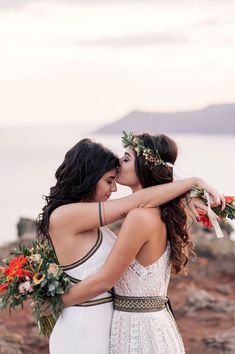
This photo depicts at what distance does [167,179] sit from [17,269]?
3.13 feet

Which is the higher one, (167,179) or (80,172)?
(80,172)

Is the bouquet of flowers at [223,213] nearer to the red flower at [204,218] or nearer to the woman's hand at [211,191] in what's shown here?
the red flower at [204,218]

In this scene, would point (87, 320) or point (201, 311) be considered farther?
point (201, 311)

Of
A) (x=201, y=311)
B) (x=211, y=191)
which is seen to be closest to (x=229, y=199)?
(x=211, y=191)

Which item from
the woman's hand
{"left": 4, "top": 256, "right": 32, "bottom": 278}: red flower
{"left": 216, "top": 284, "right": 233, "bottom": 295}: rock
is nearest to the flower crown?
the woman's hand

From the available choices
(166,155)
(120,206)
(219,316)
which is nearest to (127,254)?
(120,206)

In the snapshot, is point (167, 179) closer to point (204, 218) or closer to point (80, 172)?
point (204, 218)

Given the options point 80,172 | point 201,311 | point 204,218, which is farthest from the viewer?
point 201,311

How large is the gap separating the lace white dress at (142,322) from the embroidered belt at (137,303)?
0.02 m

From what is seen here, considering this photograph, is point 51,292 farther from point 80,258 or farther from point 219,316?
point 219,316

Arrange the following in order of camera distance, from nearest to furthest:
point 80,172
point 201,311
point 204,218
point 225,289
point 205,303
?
point 80,172
point 204,218
point 201,311
point 205,303
point 225,289

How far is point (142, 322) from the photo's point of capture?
5363 millimetres

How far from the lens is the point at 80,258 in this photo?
527 cm

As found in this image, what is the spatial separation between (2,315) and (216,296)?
260 centimetres
